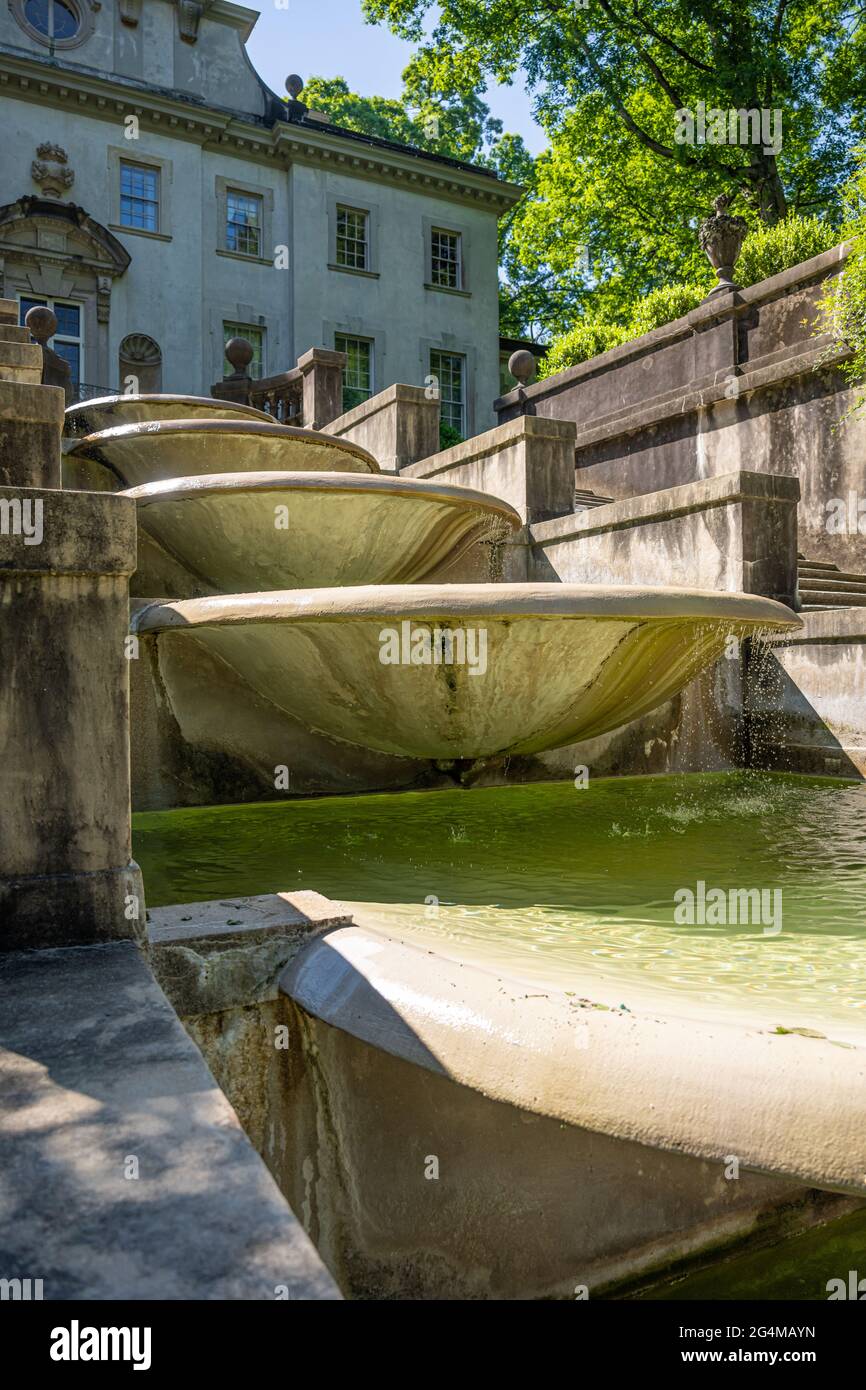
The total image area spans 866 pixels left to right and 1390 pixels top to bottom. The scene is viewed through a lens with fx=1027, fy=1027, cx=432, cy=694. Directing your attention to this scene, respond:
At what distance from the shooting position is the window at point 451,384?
94.7 ft

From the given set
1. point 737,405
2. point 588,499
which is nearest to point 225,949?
point 737,405

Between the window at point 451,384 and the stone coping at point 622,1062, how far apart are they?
91.3 feet

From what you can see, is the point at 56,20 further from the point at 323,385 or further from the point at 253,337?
the point at 323,385

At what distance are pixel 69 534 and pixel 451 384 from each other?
A: 92.0 feet

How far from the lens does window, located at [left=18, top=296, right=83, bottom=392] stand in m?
24.0

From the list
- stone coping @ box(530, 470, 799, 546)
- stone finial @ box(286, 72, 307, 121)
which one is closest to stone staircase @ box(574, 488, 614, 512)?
stone coping @ box(530, 470, 799, 546)

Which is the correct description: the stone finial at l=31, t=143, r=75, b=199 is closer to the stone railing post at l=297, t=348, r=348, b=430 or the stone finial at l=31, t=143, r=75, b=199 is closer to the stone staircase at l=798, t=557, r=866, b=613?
the stone railing post at l=297, t=348, r=348, b=430

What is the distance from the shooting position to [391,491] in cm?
538

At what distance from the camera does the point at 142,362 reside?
24484 mm

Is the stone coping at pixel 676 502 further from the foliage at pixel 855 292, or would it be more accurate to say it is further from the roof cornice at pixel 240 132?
the roof cornice at pixel 240 132

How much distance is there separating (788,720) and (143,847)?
394 centimetres
